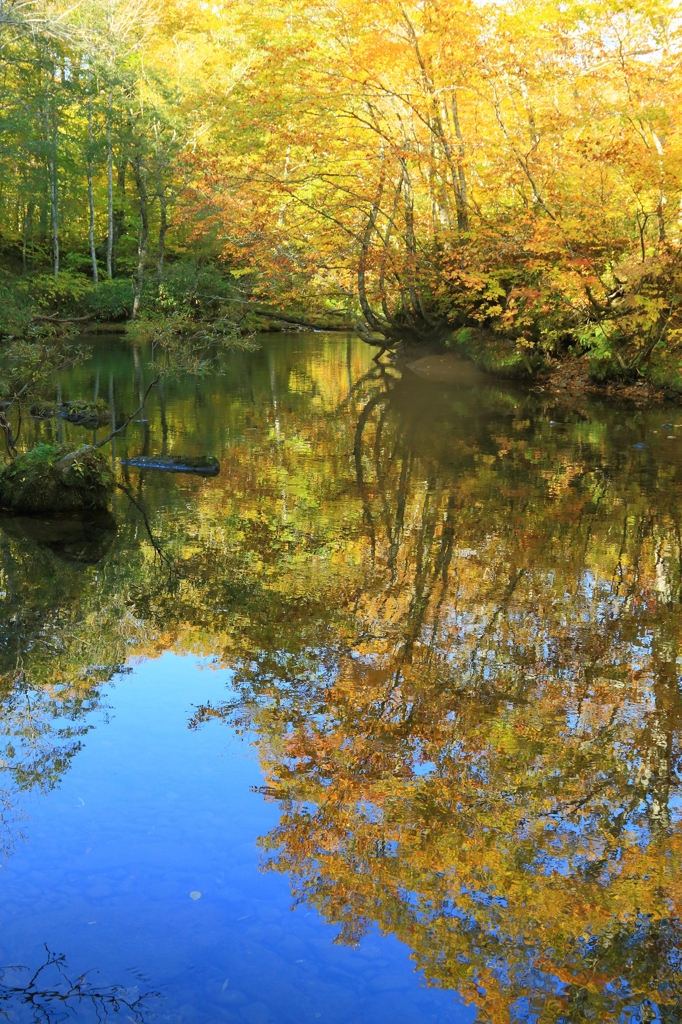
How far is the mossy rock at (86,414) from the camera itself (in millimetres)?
15422

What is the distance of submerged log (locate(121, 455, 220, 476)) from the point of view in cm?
1227

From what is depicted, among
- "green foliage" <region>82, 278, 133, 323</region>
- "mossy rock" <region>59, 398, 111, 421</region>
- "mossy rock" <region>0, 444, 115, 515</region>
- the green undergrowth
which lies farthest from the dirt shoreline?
"green foliage" <region>82, 278, 133, 323</region>

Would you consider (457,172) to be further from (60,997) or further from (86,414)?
(60,997)

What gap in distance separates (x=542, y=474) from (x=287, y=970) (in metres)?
9.51

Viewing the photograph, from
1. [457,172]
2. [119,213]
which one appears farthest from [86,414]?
[119,213]

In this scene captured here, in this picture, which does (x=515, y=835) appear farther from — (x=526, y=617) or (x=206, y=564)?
(x=206, y=564)

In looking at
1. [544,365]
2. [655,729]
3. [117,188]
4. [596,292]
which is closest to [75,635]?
[655,729]

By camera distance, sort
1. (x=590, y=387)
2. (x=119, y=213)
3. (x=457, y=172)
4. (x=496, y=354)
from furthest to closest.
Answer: (x=119, y=213)
(x=496, y=354)
(x=457, y=172)
(x=590, y=387)

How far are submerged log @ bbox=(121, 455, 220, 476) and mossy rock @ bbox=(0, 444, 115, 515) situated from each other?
2214 mm

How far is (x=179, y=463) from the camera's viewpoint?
1248 centimetres

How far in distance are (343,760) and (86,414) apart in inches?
467

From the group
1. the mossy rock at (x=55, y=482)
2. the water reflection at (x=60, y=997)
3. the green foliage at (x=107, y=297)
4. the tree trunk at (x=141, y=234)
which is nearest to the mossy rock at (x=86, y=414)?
the mossy rock at (x=55, y=482)

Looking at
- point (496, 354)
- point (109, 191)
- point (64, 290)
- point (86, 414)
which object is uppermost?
point (109, 191)

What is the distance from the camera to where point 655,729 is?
541 centimetres
